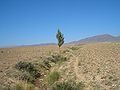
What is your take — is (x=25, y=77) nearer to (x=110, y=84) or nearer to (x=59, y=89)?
(x=59, y=89)

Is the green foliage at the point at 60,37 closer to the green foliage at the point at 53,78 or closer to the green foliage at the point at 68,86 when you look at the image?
the green foliage at the point at 53,78

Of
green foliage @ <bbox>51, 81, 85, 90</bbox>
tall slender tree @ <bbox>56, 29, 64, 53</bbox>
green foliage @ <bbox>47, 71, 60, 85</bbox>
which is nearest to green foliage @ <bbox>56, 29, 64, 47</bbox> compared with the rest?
tall slender tree @ <bbox>56, 29, 64, 53</bbox>

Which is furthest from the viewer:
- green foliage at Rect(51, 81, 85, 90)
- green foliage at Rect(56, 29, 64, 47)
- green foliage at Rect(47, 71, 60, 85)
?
green foliage at Rect(56, 29, 64, 47)

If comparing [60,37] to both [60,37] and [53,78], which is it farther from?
[53,78]

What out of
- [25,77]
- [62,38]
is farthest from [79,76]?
[62,38]

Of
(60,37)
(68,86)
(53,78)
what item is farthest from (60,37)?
(68,86)

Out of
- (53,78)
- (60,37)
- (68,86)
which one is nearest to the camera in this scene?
(68,86)

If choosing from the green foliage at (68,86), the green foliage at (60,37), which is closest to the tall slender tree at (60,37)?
the green foliage at (60,37)

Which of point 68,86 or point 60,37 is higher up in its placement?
point 60,37

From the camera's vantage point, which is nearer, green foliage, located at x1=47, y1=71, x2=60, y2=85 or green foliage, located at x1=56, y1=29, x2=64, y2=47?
green foliage, located at x1=47, y1=71, x2=60, y2=85

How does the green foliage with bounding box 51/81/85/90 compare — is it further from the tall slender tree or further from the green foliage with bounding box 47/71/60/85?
the tall slender tree

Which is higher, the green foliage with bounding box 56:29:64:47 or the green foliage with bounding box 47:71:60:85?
the green foliage with bounding box 56:29:64:47

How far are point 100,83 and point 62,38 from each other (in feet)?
119

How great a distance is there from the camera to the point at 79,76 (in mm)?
18172
